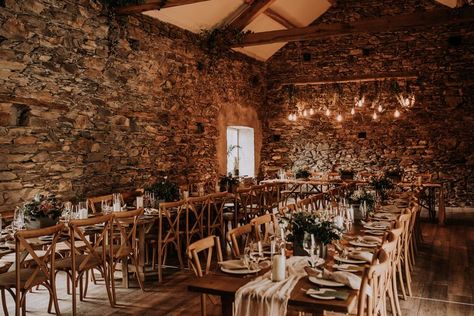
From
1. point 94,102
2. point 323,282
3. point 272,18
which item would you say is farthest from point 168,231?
point 272,18

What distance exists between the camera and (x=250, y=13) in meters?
9.28

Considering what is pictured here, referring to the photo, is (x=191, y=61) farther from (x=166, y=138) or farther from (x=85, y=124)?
(x=85, y=124)

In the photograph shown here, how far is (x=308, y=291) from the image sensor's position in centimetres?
228

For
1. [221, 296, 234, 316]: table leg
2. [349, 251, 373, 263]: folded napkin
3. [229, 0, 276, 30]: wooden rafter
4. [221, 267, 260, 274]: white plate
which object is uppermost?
[229, 0, 276, 30]: wooden rafter

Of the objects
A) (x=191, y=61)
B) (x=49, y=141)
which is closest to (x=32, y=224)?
(x=49, y=141)

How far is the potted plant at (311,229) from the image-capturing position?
299 cm

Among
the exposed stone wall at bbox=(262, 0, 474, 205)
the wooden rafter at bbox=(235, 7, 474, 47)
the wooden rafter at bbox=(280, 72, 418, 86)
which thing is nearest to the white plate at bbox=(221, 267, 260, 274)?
the wooden rafter at bbox=(235, 7, 474, 47)

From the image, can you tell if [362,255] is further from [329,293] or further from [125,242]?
[125,242]

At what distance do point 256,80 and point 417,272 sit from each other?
7647mm

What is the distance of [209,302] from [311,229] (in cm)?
159

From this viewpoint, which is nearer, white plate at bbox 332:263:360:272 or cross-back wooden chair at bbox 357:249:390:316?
cross-back wooden chair at bbox 357:249:390:316

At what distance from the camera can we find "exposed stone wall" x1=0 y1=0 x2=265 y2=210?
17.5 feet

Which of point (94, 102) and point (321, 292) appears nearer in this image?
point (321, 292)

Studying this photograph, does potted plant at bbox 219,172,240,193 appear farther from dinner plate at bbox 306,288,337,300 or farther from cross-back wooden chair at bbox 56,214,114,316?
dinner plate at bbox 306,288,337,300
